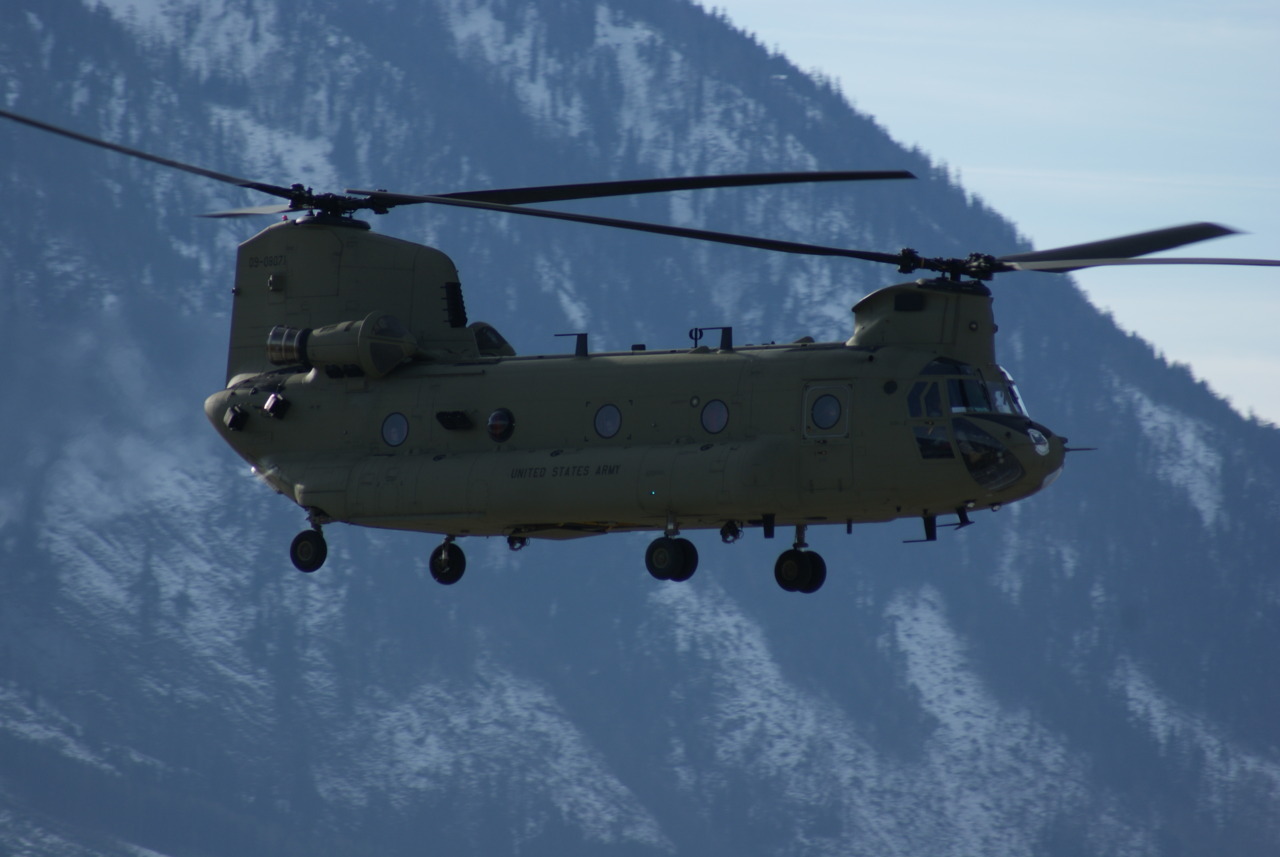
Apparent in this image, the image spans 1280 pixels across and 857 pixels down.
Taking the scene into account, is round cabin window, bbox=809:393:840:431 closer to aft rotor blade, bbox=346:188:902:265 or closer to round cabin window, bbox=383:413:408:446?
aft rotor blade, bbox=346:188:902:265

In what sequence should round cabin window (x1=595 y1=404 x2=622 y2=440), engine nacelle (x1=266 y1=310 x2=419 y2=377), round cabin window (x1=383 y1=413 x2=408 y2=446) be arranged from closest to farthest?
round cabin window (x1=595 y1=404 x2=622 y2=440)
round cabin window (x1=383 y1=413 x2=408 y2=446)
engine nacelle (x1=266 y1=310 x2=419 y2=377)

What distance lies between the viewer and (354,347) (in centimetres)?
3650

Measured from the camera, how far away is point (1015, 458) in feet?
101

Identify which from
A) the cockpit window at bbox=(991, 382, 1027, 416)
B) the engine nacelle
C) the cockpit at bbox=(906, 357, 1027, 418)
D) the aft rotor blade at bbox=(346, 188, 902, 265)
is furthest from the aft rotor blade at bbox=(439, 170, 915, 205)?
the cockpit window at bbox=(991, 382, 1027, 416)

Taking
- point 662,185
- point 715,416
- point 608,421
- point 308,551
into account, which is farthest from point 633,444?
point 308,551

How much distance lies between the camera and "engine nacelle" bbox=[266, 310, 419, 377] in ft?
120

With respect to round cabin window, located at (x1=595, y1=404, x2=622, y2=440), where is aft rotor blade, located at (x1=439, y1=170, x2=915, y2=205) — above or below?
above

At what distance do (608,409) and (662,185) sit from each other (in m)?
4.22

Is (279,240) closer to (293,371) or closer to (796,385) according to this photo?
(293,371)

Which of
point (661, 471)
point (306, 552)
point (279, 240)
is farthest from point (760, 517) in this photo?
point (279, 240)

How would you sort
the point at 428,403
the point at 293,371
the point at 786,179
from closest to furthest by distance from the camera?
the point at 786,179
the point at 428,403
the point at 293,371

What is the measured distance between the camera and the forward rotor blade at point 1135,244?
30.5 m

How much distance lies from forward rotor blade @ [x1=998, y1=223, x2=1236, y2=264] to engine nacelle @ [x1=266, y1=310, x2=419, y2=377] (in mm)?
12173

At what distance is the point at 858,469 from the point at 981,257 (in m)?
4.23
